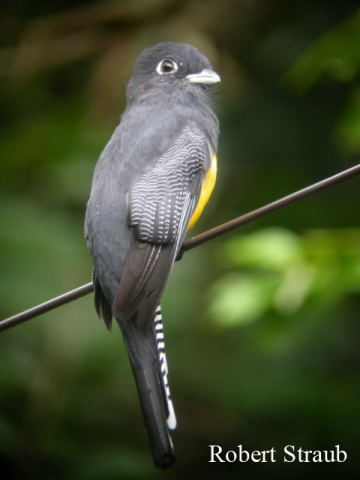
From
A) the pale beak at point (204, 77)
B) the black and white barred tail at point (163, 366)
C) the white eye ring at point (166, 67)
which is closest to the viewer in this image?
the black and white barred tail at point (163, 366)

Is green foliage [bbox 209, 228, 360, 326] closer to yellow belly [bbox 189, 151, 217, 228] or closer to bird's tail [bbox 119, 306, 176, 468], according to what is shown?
yellow belly [bbox 189, 151, 217, 228]

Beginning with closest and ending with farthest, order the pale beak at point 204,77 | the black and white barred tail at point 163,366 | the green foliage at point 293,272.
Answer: the black and white barred tail at point 163,366 < the green foliage at point 293,272 < the pale beak at point 204,77

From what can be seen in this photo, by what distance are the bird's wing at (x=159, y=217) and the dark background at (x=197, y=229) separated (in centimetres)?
110

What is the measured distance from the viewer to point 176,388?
7000mm

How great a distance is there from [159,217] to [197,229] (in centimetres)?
250

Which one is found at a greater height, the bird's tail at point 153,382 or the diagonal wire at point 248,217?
the diagonal wire at point 248,217

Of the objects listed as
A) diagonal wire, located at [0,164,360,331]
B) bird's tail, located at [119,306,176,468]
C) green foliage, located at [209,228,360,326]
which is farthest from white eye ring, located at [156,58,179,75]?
diagonal wire, located at [0,164,360,331]

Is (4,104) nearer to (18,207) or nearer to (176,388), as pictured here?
(18,207)

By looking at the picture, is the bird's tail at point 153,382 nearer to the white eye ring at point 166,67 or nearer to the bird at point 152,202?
the bird at point 152,202

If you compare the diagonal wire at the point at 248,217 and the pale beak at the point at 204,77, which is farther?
the pale beak at the point at 204,77

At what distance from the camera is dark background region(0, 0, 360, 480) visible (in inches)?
246

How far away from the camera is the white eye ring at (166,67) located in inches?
217

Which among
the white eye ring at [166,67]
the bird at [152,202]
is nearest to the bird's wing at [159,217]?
the bird at [152,202]

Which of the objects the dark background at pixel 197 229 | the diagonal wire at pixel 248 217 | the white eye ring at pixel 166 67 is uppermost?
the white eye ring at pixel 166 67
